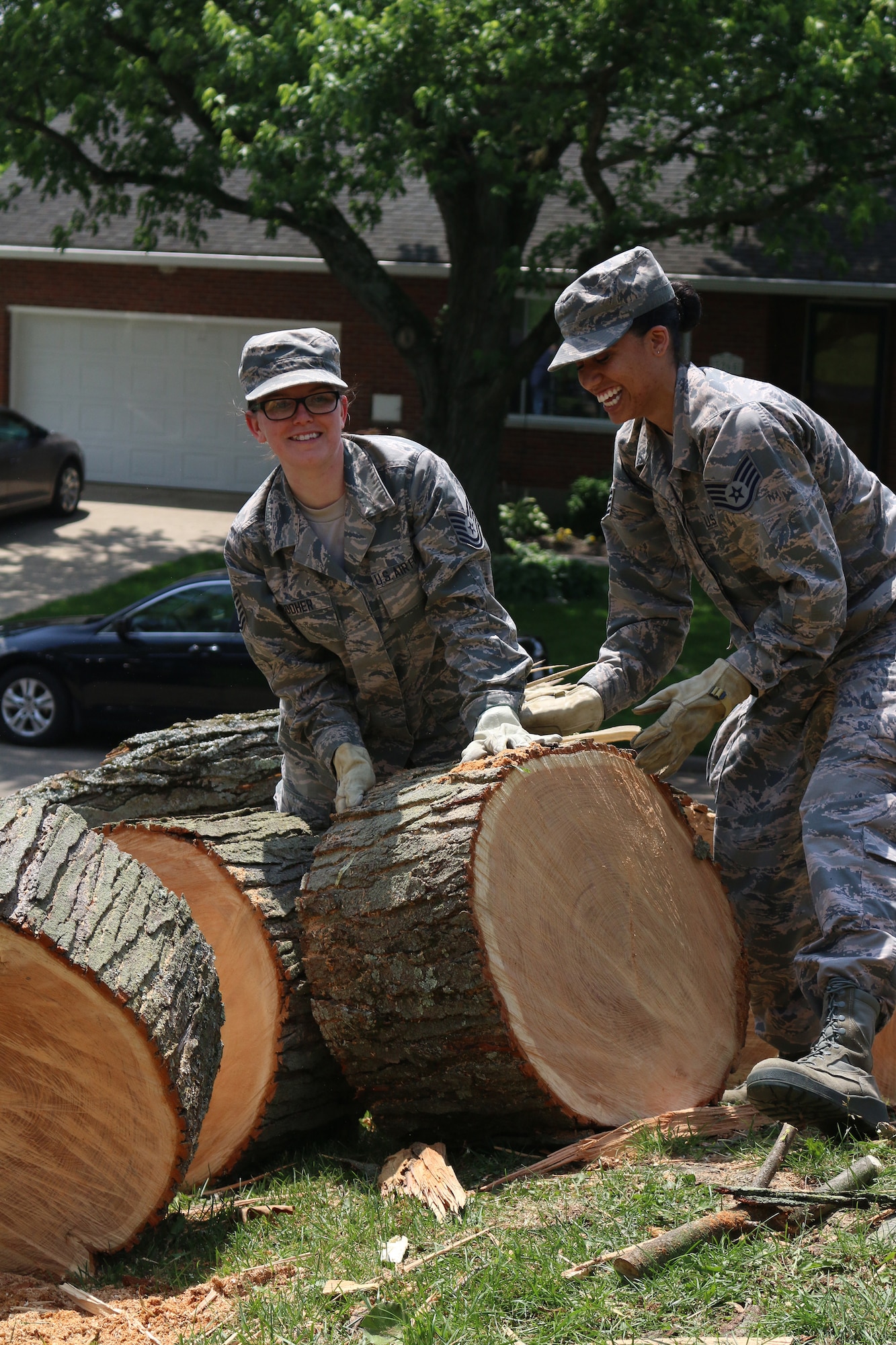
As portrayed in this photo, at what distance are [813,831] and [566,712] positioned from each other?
0.82 m

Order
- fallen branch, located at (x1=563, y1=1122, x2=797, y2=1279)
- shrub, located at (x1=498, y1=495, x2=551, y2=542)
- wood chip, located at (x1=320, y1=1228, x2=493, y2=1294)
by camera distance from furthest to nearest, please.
Result: shrub, located at (x1=498, y1=495, x2=551, y2=542)
wood chip, located at (x1=320, y1=1228, x2=493, y2=1294)
fallen branch, located at (x1=563, y1=1122, x2=797, y2=1279)

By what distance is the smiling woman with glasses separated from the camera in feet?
11.4

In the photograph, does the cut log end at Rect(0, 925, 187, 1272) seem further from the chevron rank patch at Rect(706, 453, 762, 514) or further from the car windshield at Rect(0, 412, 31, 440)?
the car windshield at Rect(0, 412, 31, 440)

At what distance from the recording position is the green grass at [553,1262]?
2.28 m

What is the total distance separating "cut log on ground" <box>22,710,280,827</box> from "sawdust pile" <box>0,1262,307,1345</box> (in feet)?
5.95

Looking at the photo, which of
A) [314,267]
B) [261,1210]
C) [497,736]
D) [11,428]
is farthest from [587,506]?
[261,1210]

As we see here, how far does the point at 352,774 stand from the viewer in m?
3.54

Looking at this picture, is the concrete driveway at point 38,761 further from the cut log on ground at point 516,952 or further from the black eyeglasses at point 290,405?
the cut log on ground at point 516,952

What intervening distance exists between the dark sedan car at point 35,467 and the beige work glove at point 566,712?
559 inches

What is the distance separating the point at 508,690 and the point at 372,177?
8.44 m

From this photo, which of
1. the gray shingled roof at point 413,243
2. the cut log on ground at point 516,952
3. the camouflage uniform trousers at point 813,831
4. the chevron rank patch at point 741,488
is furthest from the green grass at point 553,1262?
the gray shingled roof at point 413,243

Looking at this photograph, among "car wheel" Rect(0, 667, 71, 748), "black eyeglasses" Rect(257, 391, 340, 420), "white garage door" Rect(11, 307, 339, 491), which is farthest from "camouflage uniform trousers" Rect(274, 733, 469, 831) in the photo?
"white garage door" Rect(11, 307, 339, 491)

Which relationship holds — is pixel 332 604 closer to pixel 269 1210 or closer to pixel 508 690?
pixel 508 690

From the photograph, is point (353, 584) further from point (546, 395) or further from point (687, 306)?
point (546, 395)
